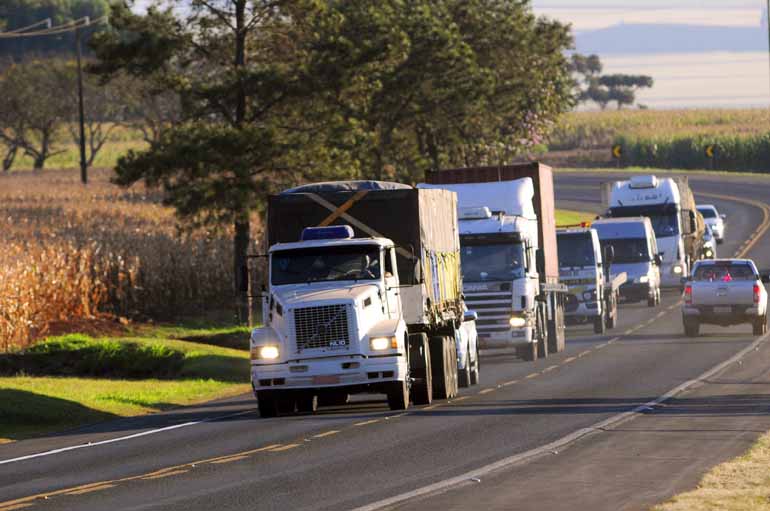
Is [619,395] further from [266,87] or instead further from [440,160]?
[440,160]

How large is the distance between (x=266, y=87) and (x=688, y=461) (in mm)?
27189

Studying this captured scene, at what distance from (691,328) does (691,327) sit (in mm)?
70

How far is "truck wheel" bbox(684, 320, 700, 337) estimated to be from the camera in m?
40.8

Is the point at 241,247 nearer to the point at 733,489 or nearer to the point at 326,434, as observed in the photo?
the point at 326,434

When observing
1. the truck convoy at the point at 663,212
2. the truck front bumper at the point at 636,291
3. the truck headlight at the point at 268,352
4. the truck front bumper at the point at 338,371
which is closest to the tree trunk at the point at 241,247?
the truck front bumper at the point at 636,291

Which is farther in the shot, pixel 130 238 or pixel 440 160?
pixel 440 160

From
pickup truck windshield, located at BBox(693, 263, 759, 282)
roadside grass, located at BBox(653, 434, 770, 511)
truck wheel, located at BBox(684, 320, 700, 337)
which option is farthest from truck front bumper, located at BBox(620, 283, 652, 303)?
roadside grass, located at BBox(653, 434, 770, 511)

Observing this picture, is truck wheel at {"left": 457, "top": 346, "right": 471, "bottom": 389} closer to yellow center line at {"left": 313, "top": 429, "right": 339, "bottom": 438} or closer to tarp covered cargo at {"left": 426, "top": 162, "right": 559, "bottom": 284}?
tarp covered cargo at {"left": 426, "top": 162, "right": 559, "bottom": 284}

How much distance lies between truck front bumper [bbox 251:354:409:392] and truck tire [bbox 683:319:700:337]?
19.1 meters

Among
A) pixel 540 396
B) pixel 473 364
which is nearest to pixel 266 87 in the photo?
pixel 473 364

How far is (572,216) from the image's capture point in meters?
92.1

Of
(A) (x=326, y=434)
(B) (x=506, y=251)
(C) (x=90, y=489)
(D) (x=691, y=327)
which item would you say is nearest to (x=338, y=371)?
(A) (x=326, y=434)

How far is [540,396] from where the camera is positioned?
26.2 m

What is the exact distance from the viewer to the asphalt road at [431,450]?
14648mm
